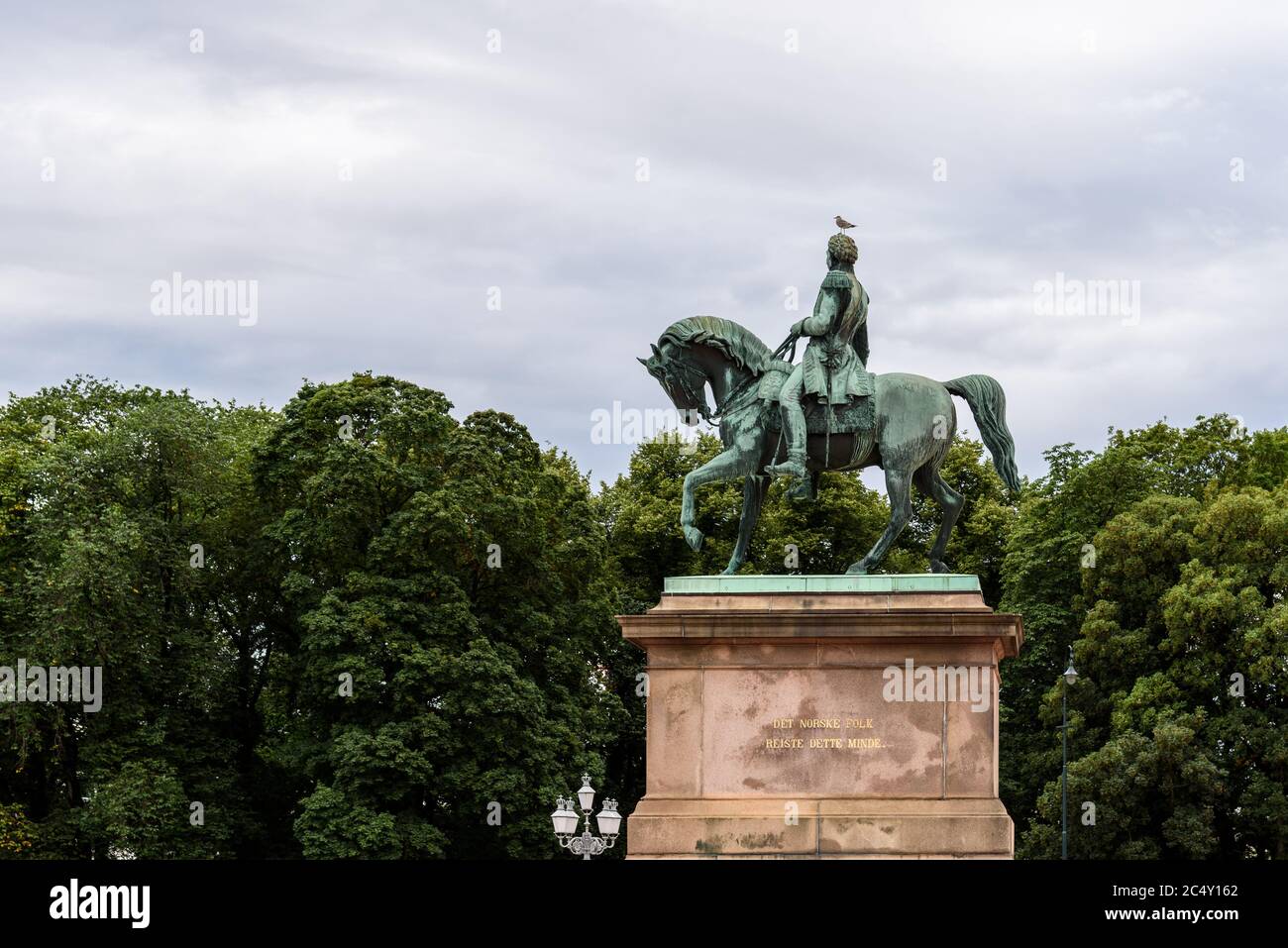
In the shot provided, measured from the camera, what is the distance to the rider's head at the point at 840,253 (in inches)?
981

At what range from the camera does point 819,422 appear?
24609mm

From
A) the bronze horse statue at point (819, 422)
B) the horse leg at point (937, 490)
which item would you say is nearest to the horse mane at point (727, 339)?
the bronze horse statue at point (819, 422)

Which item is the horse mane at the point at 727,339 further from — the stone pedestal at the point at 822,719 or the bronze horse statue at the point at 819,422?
the stone pedestal at the point at 822,719

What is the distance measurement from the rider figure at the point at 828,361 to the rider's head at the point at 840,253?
11 millimetres

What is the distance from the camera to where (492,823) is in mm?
45312

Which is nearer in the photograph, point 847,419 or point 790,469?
point 790,469

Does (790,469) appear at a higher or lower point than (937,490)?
higher

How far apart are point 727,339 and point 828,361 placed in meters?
1.25

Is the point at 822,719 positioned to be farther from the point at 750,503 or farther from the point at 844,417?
the point at 844,417

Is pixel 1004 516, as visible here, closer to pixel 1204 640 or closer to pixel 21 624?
pixel 1204 640

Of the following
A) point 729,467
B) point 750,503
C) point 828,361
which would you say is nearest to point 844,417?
point 828,361

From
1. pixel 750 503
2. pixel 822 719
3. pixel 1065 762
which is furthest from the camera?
pixel 1065 762

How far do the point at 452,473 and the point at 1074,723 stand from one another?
15.1 meters
